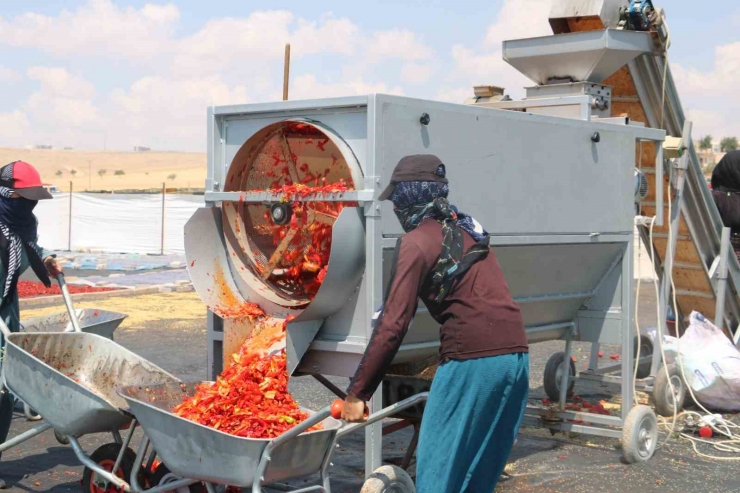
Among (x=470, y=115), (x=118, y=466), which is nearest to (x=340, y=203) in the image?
(x=470, y=115)

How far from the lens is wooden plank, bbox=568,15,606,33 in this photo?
7440 millimetres

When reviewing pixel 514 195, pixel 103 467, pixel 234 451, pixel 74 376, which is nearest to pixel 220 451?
pixel 234 451

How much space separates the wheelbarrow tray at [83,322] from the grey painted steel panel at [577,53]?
12.9 feet

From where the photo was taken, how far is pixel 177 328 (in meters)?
13.3

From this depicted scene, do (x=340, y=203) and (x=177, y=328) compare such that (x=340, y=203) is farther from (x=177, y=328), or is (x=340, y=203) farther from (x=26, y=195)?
(x=177, y=328)

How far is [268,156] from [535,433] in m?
3.47

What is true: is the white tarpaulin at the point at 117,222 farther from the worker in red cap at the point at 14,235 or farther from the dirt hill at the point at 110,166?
the dirt hill at the point at 110,166

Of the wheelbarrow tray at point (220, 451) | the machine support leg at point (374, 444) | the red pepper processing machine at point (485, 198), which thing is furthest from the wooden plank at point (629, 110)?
the wheelbarrow tray at point (220, 451)

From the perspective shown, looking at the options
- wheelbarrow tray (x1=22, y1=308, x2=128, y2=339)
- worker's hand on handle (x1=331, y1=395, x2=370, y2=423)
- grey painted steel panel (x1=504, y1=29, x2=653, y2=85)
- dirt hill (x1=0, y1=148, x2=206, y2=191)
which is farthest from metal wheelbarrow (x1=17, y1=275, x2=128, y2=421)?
dirt hill (x1=0, y1=148, x2=206, y2=191)

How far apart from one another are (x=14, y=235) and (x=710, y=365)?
591cm

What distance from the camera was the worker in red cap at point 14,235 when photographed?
6.07 metres

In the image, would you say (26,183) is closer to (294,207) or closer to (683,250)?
(294,207)

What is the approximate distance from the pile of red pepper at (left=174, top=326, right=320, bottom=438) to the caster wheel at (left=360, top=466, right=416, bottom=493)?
1.60 feet

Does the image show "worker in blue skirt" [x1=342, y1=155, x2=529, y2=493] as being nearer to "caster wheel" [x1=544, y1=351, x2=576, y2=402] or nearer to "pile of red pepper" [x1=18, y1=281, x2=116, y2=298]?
"caster wheel" [x1=544, y1=351, x2=576, y2=402]
